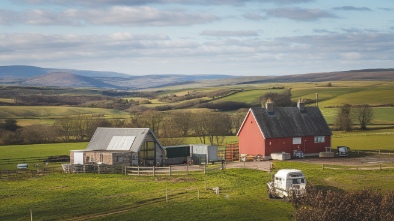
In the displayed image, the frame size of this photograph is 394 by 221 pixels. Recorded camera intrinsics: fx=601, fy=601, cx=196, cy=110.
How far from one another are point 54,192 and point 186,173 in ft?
46.7

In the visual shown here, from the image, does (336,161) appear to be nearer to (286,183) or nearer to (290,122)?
(290,122)

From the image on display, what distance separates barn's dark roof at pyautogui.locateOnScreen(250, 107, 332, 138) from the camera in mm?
74625

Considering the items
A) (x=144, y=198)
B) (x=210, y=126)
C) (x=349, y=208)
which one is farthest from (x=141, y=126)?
(x=349, y=208)

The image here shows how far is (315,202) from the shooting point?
104ft

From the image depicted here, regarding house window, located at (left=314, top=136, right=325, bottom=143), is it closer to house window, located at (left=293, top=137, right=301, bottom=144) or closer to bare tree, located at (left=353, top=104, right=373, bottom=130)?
house window, located at (left=293, top=137, right=301, bottom=144)

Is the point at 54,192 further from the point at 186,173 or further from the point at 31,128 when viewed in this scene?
the point at 31,128

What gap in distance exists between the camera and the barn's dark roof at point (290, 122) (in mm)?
74625

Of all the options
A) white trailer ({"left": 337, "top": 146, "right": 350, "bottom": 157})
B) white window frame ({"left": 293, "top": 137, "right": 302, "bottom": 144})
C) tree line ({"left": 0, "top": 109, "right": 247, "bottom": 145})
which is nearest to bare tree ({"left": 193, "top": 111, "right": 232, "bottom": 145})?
tree line ({"left": 0, "top": 109, "right": 247, "bottom": 145})

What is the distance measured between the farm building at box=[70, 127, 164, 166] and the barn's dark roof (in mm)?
14035

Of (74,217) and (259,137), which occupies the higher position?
(259,137)

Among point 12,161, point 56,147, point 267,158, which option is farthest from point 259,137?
point 56,147

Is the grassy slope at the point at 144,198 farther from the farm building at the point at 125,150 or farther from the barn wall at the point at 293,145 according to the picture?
the barn wall at the point at 293,145

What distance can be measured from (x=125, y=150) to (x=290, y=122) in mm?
22386

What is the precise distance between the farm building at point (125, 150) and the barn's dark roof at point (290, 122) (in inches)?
553
